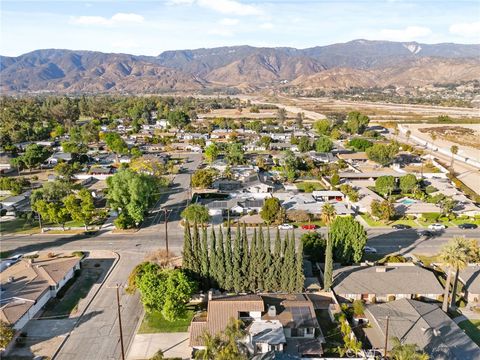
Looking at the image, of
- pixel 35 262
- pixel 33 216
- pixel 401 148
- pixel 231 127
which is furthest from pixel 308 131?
pixel 35 262

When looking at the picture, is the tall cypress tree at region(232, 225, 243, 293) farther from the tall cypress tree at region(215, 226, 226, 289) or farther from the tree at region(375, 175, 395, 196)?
the tree at region(375, 175, 395, 196)

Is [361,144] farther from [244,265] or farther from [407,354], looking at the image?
[407,354]

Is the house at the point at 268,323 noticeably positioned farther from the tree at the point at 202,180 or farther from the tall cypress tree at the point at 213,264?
the tree at the point at 202,180

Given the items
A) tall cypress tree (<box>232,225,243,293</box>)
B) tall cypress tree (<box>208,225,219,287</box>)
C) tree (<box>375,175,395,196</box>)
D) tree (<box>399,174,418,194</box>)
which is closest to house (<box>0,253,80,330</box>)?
tall cypress tree (<box>208,225,219,287</box>)

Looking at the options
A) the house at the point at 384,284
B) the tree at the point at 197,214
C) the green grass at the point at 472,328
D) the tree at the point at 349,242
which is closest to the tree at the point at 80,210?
the tree at the point at 197,214

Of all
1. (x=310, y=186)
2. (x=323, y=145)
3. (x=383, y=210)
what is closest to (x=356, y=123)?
(x=323, y=145)

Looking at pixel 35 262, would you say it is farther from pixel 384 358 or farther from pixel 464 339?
pixel 464 339
